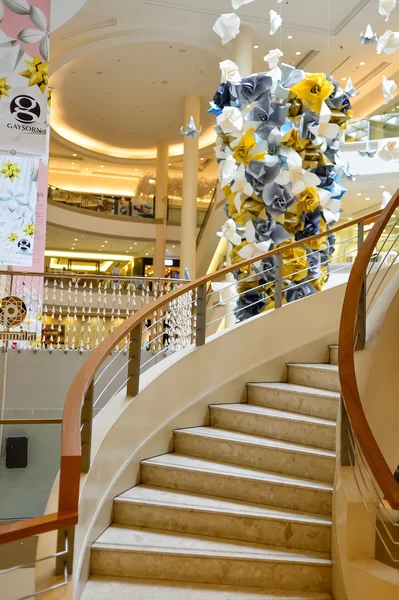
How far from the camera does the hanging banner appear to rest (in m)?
7.42

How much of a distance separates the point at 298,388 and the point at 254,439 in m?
0.71

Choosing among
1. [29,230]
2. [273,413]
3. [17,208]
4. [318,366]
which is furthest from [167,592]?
[17,208]

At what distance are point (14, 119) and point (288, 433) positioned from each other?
18.0 feet

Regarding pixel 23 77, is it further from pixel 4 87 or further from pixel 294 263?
pixel 294 263

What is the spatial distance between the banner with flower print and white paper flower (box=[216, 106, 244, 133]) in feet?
11.0

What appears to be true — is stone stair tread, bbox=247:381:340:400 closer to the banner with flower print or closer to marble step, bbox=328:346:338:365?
marble step, bbox=328:346:338:365

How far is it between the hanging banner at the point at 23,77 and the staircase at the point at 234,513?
472cm

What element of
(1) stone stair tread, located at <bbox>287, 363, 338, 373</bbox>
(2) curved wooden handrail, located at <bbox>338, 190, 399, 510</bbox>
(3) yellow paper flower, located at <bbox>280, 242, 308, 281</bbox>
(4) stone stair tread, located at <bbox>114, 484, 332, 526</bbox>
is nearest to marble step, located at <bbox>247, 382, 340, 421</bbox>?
(1) stone stair tread, located at <bbox>287, 363, 338, 373</bbox>

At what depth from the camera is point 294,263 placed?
5.46 meters

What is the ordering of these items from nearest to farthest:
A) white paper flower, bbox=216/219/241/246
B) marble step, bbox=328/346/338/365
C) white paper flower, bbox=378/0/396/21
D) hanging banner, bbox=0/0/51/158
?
white paper flower, bbox=378/0/396/21
marble step, bbox=328/346/338/365
white paper flower, bbox=216/219/241/246
hanging banner, bbox=0/0/51/158

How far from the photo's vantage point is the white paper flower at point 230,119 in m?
5.11

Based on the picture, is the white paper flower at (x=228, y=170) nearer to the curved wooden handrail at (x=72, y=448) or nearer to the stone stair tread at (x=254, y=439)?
the curved wooden handrail at (x=72, y=448)

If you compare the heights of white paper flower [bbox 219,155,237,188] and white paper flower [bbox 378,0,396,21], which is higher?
white paper flower [bbox 378,0,396,21]

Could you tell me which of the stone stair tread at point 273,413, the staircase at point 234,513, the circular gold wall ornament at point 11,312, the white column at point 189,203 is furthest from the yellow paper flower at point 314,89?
the white column at point 189,203
